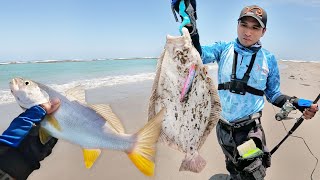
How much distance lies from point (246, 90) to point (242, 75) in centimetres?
20

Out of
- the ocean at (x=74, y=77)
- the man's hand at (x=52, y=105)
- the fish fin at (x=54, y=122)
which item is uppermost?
the man's hand at (x=52, y=105)

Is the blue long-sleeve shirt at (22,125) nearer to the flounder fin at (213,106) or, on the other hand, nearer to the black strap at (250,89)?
the flounder fin at (213,106)

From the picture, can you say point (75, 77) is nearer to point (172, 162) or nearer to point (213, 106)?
point (172, 162)

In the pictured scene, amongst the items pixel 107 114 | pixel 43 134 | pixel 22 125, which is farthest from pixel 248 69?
pixel 22 125

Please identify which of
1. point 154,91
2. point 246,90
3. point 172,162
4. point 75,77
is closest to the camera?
point 154,91

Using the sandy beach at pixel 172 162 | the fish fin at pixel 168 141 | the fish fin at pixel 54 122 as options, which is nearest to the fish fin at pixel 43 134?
the fish fin at pixel 54 122

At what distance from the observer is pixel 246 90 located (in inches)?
166

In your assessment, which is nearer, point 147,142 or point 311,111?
point 147,142

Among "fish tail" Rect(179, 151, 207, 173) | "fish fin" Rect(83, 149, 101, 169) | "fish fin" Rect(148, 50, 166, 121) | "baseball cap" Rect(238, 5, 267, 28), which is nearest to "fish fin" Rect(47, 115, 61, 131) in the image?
"fish fin" Rect(83, 149, 101, 169)

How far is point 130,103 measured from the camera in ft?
36.8

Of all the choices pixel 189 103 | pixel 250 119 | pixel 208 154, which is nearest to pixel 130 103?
pixel 208 154

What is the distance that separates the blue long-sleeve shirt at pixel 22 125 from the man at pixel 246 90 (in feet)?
7.90

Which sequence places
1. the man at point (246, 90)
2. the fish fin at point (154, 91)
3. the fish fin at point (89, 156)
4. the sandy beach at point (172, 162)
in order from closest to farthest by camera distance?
the fish fin at point (89, 156) → the fish fin at point (154, 91) → the man at point (246, 90) → the sandy beach at point (172, 162)

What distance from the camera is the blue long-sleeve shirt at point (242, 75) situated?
4.25m
